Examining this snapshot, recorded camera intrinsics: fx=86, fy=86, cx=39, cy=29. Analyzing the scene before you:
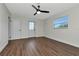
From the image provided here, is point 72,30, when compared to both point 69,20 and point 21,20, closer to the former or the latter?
point 69,20

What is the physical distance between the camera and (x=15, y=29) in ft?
26.5

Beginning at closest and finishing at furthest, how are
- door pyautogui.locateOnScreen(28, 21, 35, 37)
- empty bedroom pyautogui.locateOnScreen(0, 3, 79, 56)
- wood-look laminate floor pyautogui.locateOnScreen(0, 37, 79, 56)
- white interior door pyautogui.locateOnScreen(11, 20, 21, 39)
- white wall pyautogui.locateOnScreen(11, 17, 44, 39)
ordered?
wood-look laminate floor pyautogui.locateOnScreen(0, 37, 79, 56) → empty bedroom pyautogui.locateOnScreen(0, 3, 79, 56) → white interior door pyautogui.locateOnScreen(11, 20, 21, 39) → white wall pyautogui.locateOnScreen(11, 17, 44, 39) → door pyautogui.locateOnScreen(28, 21, 35, 37)

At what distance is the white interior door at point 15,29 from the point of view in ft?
25.5

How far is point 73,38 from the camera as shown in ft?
16.6

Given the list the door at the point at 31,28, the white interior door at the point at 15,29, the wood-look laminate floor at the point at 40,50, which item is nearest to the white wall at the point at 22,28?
the white interior door at the point at 15,29

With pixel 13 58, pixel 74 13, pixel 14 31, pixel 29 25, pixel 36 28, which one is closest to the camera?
pixel 13 58

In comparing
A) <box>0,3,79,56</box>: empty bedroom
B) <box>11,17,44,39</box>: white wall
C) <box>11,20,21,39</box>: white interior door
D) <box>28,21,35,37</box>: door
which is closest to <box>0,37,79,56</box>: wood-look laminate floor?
<box>0,3,79,56</box>: empty bedroom

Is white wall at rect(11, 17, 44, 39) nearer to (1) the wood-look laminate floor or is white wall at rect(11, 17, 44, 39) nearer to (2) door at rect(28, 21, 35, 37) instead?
(2) door at rect(28, 21, 35, 37)

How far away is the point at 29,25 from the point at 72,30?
5.54 meters

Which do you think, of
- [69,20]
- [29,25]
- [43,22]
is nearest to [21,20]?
[29,25]

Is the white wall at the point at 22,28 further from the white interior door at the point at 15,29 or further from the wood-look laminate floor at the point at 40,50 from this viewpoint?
the wood-look laminate floor at the point at 40,50

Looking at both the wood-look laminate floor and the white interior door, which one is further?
the white interior door

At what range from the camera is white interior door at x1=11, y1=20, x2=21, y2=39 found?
778cm

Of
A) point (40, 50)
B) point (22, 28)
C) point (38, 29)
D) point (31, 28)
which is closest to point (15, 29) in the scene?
point (22, 28)
